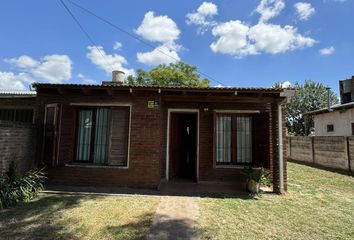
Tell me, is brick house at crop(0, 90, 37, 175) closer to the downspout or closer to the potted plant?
the potted plant

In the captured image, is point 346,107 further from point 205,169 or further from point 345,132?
point 205,169

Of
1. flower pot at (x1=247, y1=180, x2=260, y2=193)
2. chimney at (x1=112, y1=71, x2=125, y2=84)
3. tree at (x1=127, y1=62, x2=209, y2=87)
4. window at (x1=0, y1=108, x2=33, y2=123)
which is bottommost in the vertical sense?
flower pot at (x1=247, y1=180, x2=260, y2=193)

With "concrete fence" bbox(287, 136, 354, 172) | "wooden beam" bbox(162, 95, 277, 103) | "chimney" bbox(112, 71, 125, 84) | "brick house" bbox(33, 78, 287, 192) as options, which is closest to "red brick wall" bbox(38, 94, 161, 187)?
"brick house" bbox(33, 78, 287, 192)

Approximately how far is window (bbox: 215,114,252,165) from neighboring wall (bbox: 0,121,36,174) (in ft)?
18.7

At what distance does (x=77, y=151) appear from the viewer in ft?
23.0

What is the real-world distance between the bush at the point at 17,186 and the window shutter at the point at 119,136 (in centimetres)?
190

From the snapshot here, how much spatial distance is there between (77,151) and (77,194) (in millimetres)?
1561

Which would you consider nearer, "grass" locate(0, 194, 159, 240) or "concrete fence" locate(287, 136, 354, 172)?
"grass" locate(0, 194, 159, 240)

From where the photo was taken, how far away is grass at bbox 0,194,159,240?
11.9 feet

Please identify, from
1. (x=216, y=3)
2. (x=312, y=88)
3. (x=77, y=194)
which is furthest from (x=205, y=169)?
(x=312, y=88)

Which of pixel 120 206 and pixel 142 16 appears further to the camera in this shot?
pixel 142 16

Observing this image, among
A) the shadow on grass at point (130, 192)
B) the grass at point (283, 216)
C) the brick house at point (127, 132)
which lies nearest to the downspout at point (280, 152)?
the brick house at point (127, 132)

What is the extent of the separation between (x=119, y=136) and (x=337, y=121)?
14697 millimetres

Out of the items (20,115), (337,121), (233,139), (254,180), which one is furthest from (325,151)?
(20,115)
